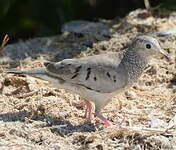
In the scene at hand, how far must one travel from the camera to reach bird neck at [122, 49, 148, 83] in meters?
5.44

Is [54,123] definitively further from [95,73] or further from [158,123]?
[158,123]

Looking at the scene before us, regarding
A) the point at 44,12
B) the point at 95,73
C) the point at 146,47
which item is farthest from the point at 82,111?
the point at 44,12

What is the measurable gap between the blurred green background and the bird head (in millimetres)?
2900

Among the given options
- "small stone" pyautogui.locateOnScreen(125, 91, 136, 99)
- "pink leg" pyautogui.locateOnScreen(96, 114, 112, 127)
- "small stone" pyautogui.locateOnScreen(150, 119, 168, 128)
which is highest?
"small stone" pyautogui.locateOnScreen(125, 91, 136, 99)

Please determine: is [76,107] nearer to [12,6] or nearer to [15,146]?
[15,146]

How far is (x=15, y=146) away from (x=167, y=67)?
256 cm

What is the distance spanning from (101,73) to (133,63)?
0.36 m


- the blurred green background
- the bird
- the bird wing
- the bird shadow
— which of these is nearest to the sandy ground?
the bird shadow

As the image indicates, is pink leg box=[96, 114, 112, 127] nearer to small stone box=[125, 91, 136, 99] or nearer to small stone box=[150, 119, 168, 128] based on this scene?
small stone box=[150, 119, 168, 128]

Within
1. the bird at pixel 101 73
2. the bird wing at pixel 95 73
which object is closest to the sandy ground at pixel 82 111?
the bird at pixel 101 73

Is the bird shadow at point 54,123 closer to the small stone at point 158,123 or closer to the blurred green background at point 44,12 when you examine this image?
the small stone at point 158,123

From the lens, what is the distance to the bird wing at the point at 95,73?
531 cm

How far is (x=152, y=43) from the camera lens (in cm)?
544

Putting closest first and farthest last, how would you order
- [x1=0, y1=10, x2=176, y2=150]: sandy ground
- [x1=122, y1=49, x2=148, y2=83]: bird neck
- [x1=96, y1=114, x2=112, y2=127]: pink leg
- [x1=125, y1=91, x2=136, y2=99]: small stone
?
[x1=0, y1=10, x2=176, y2=150]: sandy ground, [x1=96, y1=114, x2=112, y2=127]: pink leg, [x1=122, y1=49, x2=148, y2=83]: bird neck, [x1=125, y1=91, x2=136, y2=99]: small stone
